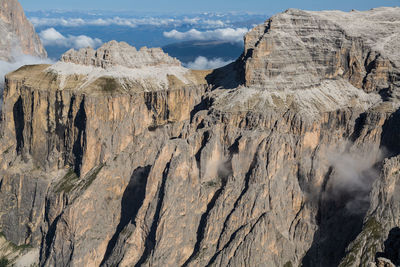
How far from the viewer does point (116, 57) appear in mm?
155250

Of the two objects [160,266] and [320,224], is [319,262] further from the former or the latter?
[160,266]

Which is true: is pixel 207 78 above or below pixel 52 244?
above

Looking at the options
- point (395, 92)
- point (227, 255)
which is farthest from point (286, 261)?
point (395, 92)

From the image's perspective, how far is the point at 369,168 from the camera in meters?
102

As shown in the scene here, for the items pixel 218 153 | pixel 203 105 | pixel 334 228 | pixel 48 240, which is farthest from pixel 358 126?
pixel 48 240

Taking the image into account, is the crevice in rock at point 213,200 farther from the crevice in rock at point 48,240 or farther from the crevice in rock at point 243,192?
the crevice in rock at point 48,240

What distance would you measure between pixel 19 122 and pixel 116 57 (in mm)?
44560

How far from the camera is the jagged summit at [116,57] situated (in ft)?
507

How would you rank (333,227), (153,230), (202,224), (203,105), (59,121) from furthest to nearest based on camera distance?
(59,121)
(203,105)
(202,224)
(153,230)
(333,227)

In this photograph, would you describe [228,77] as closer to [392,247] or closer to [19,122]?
[19,122]

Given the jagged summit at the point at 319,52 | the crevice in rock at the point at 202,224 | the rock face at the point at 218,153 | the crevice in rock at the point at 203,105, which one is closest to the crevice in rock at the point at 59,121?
the rock face at the point at 218,153

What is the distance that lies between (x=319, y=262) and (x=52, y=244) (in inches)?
3102

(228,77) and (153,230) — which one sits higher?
(228,77)

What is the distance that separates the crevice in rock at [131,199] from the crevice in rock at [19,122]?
54.5 meters
